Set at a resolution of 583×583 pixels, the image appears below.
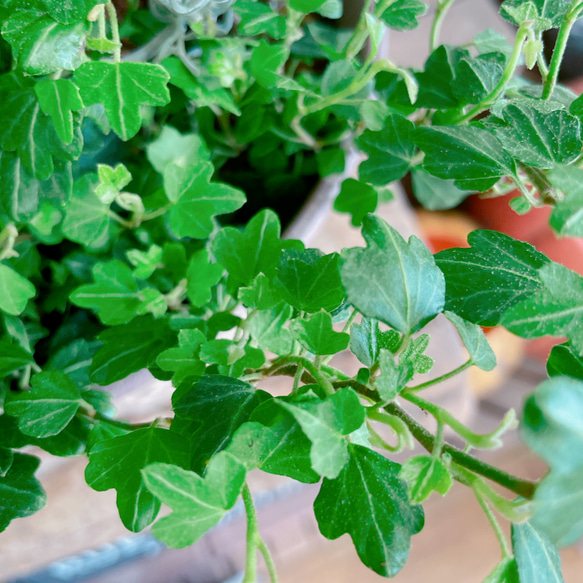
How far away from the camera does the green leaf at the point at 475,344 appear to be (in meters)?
0.25

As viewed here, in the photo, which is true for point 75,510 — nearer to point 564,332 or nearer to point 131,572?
point 131,572

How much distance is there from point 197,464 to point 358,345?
0.31 feet

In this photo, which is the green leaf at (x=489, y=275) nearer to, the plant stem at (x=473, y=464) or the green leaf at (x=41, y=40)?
the plant stem at (x=473, y=464)

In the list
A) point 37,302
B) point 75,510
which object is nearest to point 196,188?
point 37,302

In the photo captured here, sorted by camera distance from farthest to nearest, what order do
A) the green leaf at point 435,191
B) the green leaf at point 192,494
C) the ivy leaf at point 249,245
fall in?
the green leaf at point 435,191
the ivy leaf at point 249,245
the green leaf at point 192,494

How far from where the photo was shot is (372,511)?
23 cm

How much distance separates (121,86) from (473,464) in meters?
0.25

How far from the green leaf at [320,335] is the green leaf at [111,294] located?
144 mm

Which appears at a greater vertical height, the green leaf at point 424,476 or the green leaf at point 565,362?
the green leaf at point 565,362

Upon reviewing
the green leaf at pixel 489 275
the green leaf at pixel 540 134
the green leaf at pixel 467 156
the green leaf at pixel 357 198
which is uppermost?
the green leaf at pixel 540 134

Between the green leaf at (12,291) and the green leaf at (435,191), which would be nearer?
the green leaf at (12,291)

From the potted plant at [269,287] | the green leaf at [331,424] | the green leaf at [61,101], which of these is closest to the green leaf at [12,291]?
the potted plant at [269,287]

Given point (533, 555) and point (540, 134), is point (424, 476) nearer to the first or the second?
point (533, 555)

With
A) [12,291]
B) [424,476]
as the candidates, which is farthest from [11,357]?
[424,476]
